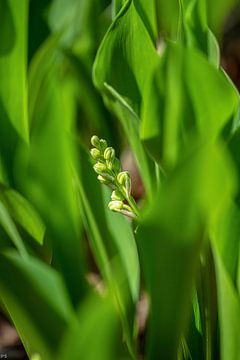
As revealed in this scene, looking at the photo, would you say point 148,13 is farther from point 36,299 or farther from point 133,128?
point 36,299

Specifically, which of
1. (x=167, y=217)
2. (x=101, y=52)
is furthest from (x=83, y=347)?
(x=101, y=52)

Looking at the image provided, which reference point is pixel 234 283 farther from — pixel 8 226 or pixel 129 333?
pixel 8 226

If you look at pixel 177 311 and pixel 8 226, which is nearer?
pixel 177 311

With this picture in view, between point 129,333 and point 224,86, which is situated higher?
point 224,86

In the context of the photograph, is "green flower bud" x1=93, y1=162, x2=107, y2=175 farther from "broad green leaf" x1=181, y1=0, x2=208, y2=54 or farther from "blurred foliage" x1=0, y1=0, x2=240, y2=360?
"broad green leaf" x1=181, y1=0, x2=208, y2=54

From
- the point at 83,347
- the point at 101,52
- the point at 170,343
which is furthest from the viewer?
the point at 101,52

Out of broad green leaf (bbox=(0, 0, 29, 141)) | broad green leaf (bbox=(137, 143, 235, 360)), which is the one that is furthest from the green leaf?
broad green leaf (bbox=(0, 0, 29, 141))

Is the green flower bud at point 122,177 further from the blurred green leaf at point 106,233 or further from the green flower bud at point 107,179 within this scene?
the blurred green leaf at point 106,233
